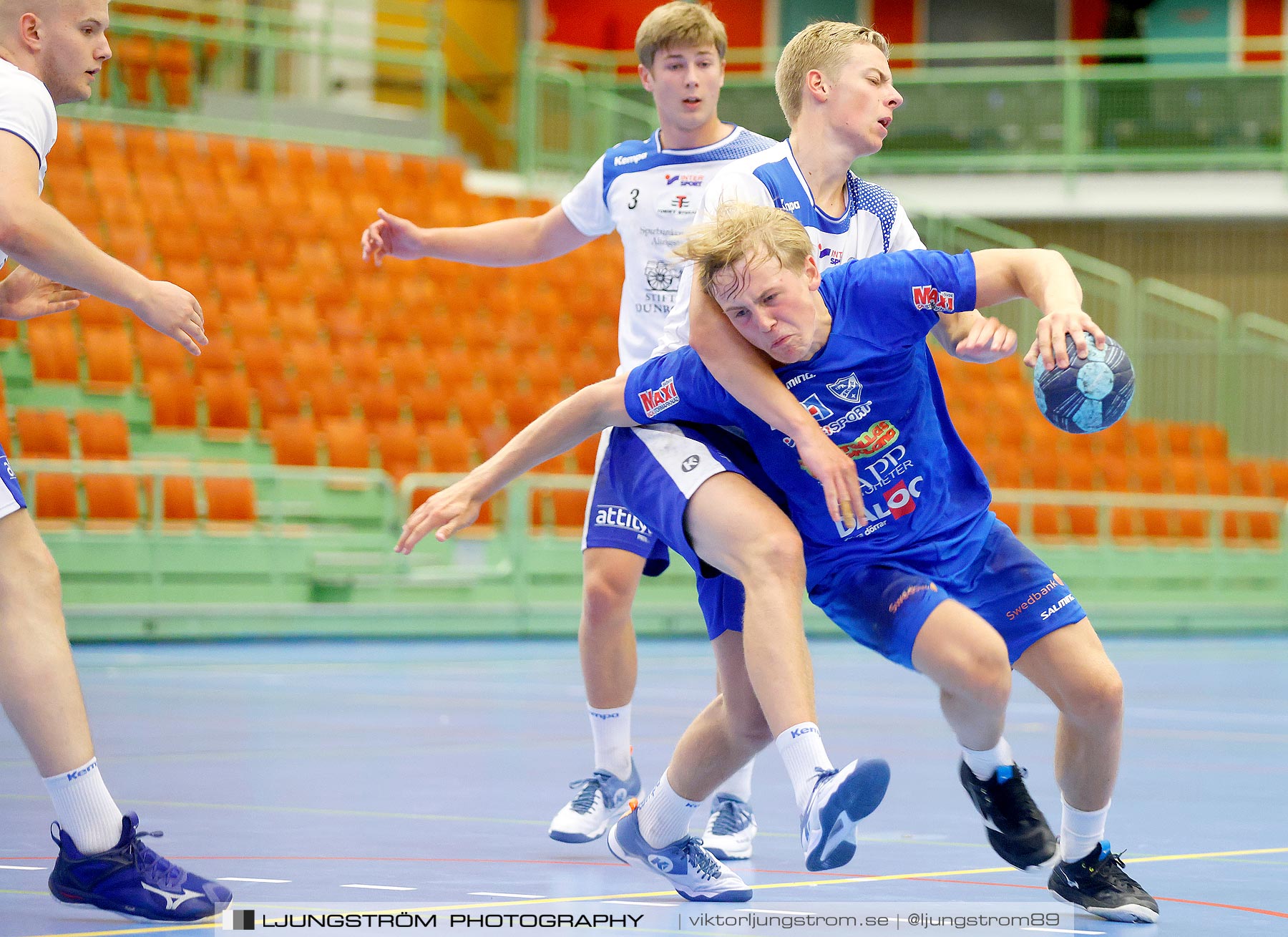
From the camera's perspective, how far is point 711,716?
4191mm

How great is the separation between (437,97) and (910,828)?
1515 centimetres

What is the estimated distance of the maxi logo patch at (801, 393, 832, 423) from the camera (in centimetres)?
389

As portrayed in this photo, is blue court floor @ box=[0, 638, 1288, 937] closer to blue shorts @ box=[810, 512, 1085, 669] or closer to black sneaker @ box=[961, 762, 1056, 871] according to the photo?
black sneaker @ box=[961, 762, 1056, 871]

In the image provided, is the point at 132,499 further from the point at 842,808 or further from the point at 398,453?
the point at 842,808

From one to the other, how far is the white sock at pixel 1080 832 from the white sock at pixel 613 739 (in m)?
1.61

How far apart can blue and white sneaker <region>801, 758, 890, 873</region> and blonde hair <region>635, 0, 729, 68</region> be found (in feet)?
8.84

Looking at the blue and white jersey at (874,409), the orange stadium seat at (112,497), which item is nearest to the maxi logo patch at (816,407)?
the blue and white jersey at (874,409)

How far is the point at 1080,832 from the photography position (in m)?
3.90

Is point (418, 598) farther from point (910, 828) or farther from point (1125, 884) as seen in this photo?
point (1125, 884)

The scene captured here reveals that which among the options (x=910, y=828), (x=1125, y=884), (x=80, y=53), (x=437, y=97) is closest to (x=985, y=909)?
(x=1125, y=884)

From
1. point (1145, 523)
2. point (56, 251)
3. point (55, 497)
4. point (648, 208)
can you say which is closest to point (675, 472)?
point (56, 251)

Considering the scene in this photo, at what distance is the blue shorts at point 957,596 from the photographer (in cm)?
374

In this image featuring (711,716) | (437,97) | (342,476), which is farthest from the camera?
(437,97)

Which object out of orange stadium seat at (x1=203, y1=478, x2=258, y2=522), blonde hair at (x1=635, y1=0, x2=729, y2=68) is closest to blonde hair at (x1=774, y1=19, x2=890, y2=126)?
blonde hair at (x1=635, y1=0, x2=729, y2=68)
